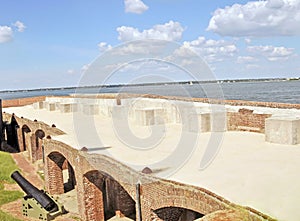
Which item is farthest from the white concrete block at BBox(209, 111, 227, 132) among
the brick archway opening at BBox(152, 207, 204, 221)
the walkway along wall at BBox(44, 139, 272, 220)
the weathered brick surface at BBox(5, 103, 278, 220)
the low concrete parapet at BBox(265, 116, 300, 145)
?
the brick archway opening at BBox(152, 207, 204, 221)

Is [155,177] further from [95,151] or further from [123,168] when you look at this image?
[95,151]

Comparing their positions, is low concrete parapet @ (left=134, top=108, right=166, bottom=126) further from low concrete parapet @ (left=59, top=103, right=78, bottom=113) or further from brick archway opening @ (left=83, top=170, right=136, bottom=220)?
low concrete parapet @ (left=59, top=103, right=78, bottom=113)

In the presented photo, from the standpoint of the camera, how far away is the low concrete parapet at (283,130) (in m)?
9.34

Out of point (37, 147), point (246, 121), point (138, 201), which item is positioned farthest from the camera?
point (37, 147)

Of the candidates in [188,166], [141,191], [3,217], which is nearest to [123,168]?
[141,191]

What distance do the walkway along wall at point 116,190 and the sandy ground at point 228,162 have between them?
267mm

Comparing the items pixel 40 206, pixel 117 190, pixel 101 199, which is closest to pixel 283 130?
pixel 117 190

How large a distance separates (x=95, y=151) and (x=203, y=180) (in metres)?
4.61

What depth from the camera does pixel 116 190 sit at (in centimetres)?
1155

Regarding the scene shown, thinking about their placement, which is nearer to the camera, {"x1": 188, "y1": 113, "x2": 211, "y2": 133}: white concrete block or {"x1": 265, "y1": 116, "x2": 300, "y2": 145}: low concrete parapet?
{"x1": 265, "y1": 116, "x2": 300, "y2": 145}: low concrete parapet

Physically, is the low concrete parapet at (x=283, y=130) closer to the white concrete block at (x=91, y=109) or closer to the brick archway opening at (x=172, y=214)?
the brick archway opening at (x=172, y=214)

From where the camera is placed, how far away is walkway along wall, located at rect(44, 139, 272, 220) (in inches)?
231

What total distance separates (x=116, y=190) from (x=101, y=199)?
573mm

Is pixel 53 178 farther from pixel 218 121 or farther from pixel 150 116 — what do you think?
pixel 218 121
